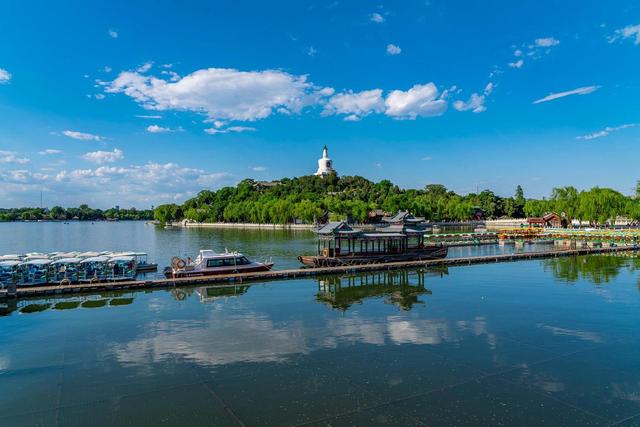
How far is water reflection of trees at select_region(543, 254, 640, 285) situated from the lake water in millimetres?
6422

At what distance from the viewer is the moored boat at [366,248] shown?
37406mm

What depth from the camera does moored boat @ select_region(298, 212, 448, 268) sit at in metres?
37.4

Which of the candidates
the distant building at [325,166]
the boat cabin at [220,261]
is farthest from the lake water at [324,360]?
the distant building at [325,166]

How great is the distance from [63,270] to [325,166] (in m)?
159

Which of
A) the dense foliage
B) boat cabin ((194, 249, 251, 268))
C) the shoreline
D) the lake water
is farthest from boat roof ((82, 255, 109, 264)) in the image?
the dense foliage

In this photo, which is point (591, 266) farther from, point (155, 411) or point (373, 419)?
point (155, 411)

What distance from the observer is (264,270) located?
1337 inches

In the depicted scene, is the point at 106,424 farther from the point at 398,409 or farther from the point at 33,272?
the point at 33,272

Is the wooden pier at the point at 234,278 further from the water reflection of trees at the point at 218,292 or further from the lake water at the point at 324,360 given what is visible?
the water reflection of trees at the point at 218,292

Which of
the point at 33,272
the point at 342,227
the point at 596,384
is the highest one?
the point at 342,227

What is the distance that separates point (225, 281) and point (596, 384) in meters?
23.2

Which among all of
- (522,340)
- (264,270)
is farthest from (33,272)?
(522,340)

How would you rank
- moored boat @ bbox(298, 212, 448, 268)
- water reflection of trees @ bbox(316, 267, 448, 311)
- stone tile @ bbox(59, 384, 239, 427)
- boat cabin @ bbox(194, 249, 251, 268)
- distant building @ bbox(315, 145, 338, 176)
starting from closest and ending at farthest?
stone tile @ bbox(59, 384, 239, 427)
water reflection of trees @ bbox(316, 267, 448, 311)
boat cabin @ bbox(194, 249, 251, 268)
moored boat @ bbox(298, 212, 448, 268)
distant building @ bbox(315, 145, 338, 176)

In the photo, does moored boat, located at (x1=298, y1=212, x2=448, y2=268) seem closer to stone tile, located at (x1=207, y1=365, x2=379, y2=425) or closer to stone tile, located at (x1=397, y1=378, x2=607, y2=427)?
stone tile, located at (x1=207, y1=365, x2=379, y2=425)
